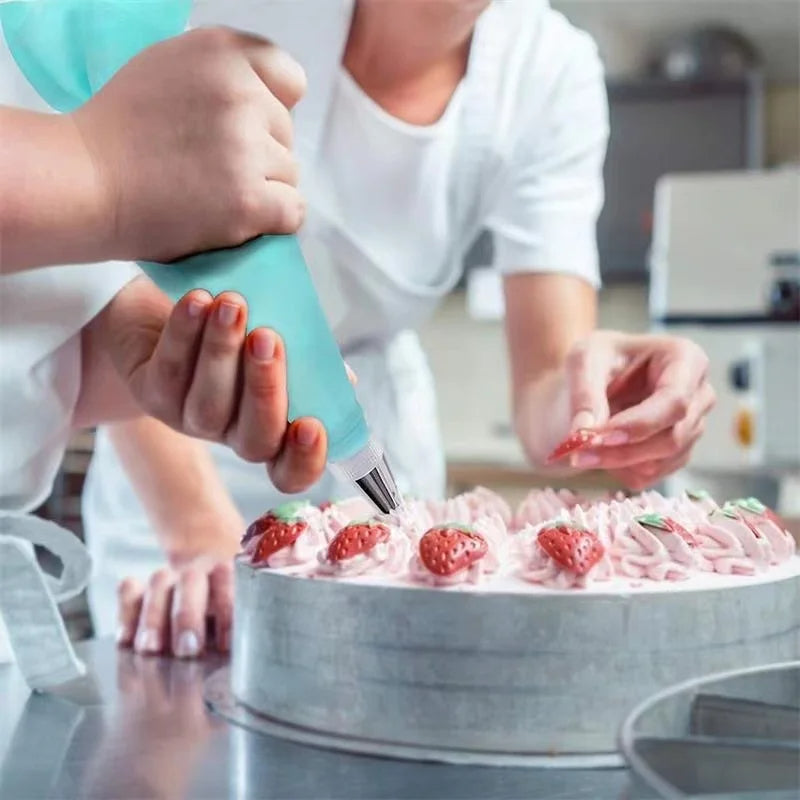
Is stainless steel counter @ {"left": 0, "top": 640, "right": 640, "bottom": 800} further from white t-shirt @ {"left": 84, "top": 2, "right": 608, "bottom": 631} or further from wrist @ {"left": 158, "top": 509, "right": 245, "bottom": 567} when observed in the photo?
white t-shirt @ {"left": 84, "top": 2, "right": 608, "bottom": 631}

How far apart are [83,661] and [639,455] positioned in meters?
0.53

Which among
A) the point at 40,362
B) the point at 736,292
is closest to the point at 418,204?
the point at 40,362

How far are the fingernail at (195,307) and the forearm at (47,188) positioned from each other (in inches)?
2.2

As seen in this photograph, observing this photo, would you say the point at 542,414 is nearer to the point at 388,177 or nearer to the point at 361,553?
the point at 388,177

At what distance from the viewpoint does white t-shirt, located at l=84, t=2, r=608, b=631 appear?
4.53 feet

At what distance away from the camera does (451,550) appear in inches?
28.5

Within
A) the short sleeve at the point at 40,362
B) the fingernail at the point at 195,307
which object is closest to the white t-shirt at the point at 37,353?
the short sleeve at the point at 40,362

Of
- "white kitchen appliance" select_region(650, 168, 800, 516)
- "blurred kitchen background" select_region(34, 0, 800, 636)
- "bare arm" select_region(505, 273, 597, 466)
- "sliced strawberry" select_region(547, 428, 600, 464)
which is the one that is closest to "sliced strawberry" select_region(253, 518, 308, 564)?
"sliced strawberry" select_region(547, 428, 600, 464)

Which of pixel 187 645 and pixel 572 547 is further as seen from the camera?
pixel 187 645

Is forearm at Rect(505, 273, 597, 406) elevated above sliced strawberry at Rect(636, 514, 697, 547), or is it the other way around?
forearm at Rect(505, 273, 597, 406)

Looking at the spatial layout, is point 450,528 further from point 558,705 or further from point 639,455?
point 639,455

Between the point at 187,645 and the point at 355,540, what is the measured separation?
1.01 feet

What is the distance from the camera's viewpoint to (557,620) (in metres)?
0.69

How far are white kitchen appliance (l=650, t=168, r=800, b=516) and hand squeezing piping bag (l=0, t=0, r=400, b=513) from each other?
253 cm
